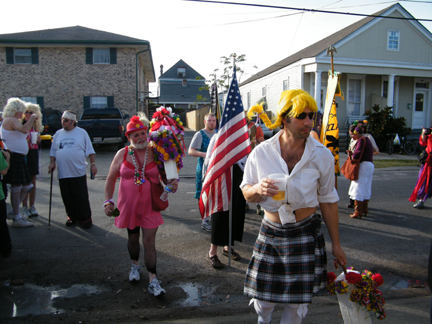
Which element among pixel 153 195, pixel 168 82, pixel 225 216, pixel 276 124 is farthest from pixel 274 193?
pixel 168 82

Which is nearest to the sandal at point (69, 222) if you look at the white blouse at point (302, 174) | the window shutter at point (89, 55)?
the white blouse at point (302, 174)

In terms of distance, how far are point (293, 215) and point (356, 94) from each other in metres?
21.7

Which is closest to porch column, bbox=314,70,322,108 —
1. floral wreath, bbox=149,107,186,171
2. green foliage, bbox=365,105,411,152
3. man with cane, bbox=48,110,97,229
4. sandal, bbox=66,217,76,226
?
green foliage, bbox=365,105,411,152

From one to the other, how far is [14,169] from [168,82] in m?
55.3

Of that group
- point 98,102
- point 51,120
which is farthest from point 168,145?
point 98,102

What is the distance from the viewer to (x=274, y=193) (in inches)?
89.5

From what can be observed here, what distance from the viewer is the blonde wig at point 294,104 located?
2417 mm

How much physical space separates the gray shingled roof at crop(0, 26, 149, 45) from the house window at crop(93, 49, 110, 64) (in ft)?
2.42

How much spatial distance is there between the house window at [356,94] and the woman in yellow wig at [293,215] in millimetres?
20923

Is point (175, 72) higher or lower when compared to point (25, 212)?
higher

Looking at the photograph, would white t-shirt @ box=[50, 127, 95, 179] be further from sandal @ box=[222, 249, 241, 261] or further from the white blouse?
the white blouse

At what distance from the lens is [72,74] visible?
2236cm

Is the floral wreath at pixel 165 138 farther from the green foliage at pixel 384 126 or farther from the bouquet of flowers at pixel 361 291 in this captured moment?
the green foliage at pixel 384 126

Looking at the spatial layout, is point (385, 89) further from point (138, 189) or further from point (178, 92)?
point (178, 92)
